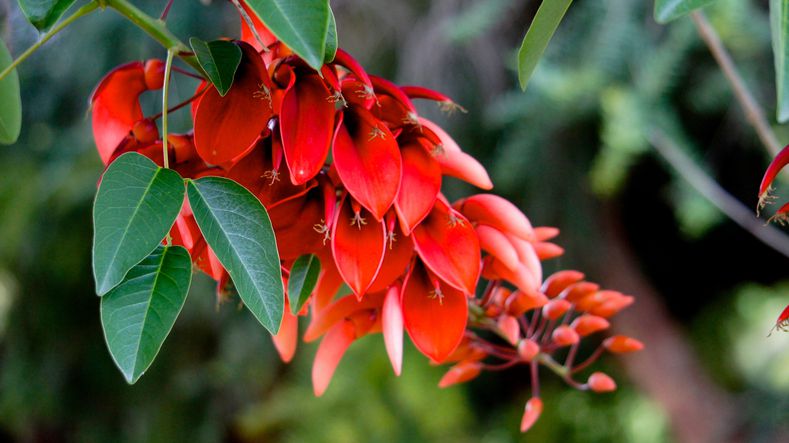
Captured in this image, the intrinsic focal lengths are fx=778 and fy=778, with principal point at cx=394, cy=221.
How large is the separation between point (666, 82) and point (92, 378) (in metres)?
1.17

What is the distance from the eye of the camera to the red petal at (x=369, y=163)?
263 mm

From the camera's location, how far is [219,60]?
274mm

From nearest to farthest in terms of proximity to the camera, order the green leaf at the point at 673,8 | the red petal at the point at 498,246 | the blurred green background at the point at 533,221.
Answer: the green leaf at the point at 673,8
the red petal at the point at 498,246
the blurred green background at the point at 533,221

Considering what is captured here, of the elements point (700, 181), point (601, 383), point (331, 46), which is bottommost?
point (700, 181)

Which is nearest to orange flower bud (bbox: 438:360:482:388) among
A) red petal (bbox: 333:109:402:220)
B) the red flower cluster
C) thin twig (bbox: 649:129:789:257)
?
the red flower cluster

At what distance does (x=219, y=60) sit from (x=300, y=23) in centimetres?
6

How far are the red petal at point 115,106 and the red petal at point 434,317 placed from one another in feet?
0.45

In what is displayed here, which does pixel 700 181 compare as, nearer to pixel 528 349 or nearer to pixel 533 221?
pixel 533 221

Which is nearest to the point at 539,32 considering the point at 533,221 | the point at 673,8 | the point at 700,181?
the point at 673,8

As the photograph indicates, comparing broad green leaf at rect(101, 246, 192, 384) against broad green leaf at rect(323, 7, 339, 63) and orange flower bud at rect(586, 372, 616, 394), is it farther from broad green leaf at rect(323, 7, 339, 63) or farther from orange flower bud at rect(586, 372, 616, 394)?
orange flower bud at rect(586, 372, 616, 394)

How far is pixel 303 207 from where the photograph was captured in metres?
0.29

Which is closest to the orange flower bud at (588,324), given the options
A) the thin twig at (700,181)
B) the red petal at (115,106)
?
the red petal at (115,106)

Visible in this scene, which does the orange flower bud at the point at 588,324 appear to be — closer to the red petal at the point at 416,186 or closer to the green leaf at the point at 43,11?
the red petal at the point at 416,186

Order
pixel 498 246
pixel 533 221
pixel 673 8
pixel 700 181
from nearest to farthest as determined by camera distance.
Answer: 1. pixel 673 8
2. pixel 498 246
3. pixel 700 181
4. pixel 533 221
